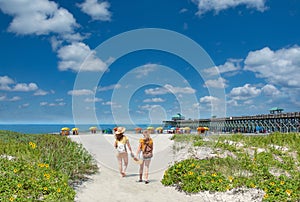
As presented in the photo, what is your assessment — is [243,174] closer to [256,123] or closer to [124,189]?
[124,189]

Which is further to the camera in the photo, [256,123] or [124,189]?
[256,123]

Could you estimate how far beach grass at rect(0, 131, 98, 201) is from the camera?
704cm

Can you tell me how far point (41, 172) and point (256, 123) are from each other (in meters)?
45.7

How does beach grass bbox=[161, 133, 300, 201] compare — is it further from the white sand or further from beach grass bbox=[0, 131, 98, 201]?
beach grass bbox=[0, 131, 98, 201]

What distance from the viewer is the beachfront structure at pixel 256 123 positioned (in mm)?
39125

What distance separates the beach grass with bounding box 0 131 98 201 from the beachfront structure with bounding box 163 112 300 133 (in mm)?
33448

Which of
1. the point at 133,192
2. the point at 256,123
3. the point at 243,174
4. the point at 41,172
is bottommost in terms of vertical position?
the point at 133,192

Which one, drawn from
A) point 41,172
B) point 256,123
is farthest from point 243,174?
point 256,123

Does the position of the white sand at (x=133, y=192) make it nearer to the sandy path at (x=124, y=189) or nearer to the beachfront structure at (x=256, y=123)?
the sandy path at (x=124, y=189)

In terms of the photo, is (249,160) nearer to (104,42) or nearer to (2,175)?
(2,175)

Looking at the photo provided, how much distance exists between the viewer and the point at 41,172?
8242 mm

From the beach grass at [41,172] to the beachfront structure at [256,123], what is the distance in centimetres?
3345

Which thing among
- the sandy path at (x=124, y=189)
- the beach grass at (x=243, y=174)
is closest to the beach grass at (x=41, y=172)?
the sandy path at (x=124, y=189)

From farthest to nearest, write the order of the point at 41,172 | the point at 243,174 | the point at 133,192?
the point at 243,174 < the point at 133,192 < the point at 41,172
